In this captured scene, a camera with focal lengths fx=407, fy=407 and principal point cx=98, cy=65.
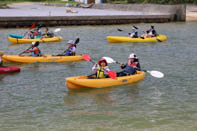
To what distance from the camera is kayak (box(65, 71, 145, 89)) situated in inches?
530

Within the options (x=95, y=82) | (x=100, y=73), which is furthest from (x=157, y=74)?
(x=95, y=82)

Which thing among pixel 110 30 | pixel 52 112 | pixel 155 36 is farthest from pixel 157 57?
pixel 110 30

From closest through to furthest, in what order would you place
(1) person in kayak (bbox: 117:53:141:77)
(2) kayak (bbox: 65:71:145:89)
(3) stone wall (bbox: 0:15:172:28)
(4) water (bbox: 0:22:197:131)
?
(4) water (bbox: 0:22:197:131) < (2) kayak (bbox: 65:71:145:89) < (1) person in kayak (bbox: 117:53:141:77) < (3) stone wall (bbox: 0:15:172:28)

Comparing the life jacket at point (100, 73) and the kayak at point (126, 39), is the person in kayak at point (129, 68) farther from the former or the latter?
the kayak at point (126, 39)

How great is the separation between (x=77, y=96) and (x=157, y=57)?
850cm

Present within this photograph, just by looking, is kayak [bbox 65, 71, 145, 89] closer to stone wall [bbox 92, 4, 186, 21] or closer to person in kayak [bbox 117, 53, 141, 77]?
person in kayak [bbox 117, 53, 141, 77]

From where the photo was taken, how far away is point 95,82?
13.7 meters

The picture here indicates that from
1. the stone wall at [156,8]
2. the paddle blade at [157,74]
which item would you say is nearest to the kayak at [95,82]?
the paddle blade at [157,74]

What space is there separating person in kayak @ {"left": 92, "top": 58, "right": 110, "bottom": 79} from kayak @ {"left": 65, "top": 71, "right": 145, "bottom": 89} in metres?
0.25

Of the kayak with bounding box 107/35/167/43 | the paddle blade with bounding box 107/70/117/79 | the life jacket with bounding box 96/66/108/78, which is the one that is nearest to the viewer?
the paddle blade with bounding box 107/70/117/79

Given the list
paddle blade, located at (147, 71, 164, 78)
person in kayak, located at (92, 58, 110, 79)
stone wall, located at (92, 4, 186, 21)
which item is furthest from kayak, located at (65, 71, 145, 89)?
stone wall, located at (92, 4, 186, 21)

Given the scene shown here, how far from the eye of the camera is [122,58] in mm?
20609

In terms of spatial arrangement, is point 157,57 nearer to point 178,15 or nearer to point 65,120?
point 65,120

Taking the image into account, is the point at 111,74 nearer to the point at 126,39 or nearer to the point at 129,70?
the point at 129,70
